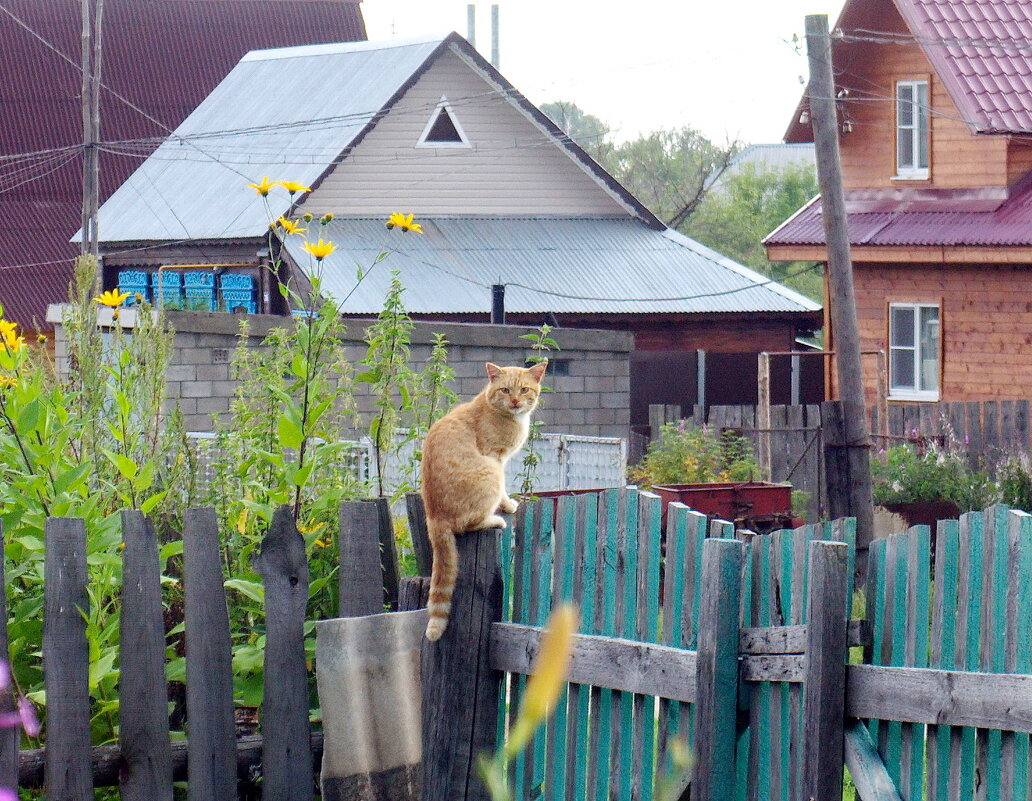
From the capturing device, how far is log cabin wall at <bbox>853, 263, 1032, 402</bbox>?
19.7m

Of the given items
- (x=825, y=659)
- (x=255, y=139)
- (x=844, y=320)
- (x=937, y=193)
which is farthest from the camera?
(x=255, y=139)

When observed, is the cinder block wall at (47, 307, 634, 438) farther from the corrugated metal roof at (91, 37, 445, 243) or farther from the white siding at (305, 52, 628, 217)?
the white siding at (305, 52, 628, 217)

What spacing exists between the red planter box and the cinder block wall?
160 cm

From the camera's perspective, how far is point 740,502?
457 inches

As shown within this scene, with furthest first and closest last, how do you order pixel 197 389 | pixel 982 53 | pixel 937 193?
pixel 937 193 → pixel 982 53 → pixel 197 389

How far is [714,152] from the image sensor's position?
6350cm

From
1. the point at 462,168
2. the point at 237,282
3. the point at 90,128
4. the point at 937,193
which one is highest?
the point at 90,128

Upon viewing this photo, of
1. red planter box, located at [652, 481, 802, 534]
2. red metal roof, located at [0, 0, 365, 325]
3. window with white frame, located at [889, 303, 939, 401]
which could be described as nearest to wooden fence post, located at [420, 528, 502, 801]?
red planter box, located at [652, 481, 802, 534]

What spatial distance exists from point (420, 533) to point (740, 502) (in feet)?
24.8

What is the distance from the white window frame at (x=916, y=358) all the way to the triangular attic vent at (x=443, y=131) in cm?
903

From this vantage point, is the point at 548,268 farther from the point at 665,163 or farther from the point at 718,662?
the point at 665,163

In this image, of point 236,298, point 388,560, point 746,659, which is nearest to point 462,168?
point 236,298

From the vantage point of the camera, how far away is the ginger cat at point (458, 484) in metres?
4.08

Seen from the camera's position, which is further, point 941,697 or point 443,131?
point 443,131
